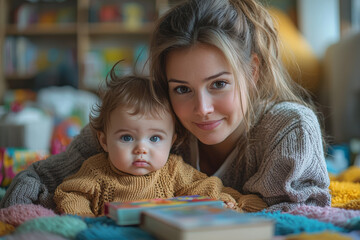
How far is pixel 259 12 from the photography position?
123 cm

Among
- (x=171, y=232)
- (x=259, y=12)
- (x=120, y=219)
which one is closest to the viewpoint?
(x=171, y=232)

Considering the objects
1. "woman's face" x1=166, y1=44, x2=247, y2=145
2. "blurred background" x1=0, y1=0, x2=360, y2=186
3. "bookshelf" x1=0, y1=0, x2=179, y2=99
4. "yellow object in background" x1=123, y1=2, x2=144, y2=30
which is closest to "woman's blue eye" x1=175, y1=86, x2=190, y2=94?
"woman's face" x1=166, y1=44, x2=247, y2=145

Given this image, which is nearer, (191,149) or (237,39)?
(237,39)

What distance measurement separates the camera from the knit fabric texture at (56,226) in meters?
0.75

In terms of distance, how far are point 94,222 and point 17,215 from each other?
172mm

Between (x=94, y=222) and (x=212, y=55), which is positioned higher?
(x=212, y=55)

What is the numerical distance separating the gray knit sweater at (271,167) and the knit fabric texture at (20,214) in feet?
0.60

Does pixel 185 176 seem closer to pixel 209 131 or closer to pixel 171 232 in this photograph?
pixel 209 131

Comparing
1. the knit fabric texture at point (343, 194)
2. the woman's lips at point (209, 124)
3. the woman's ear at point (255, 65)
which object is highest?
the woman's ear at point (255, 65)

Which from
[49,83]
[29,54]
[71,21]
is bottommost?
[49,83]

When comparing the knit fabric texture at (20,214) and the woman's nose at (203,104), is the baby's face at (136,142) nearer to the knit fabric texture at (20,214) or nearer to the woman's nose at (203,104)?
the woman's nose at (203,104)

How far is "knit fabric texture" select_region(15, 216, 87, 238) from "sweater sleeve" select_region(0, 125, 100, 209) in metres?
0.35

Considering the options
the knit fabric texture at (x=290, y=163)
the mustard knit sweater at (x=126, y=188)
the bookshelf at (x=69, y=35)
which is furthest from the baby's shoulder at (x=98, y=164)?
the bookshelf at (x=69, y=35)

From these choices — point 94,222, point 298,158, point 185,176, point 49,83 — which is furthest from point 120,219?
point 49,83
